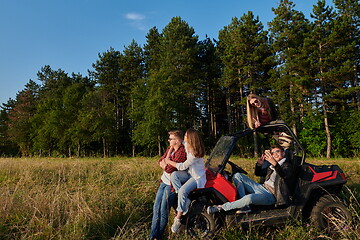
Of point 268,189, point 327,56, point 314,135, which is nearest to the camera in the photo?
point 268,189

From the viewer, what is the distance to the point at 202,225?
3.94 metres

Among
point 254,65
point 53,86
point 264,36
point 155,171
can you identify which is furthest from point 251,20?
point 53,86

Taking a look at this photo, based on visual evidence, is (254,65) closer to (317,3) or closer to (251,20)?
(251,20)

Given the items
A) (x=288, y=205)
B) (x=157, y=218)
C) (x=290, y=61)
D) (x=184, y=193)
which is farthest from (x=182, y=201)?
(x=290, y=61)

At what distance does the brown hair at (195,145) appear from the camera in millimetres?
4023

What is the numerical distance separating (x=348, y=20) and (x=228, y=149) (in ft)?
91.8

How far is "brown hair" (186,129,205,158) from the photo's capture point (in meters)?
4.02

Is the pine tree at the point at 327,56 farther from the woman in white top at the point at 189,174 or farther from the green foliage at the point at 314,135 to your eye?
the woman in white top at the point at 189,174

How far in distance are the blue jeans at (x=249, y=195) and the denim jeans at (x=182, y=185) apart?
557 millimetres

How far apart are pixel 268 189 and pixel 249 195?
0.58 metres

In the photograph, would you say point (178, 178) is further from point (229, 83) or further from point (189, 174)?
point (229, 83)

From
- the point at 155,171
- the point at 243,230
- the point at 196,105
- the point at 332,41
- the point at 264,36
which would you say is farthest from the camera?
the point at 196,105

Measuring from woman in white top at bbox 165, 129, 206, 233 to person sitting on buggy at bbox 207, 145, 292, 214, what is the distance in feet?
1.27

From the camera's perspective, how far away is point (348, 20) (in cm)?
2523
